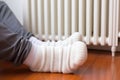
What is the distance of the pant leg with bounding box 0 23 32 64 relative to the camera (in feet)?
3.32

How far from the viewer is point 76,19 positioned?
1.43m

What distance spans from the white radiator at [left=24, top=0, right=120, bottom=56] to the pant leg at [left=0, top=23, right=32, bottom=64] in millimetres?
444

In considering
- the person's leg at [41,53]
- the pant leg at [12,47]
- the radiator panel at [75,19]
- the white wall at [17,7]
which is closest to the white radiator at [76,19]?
the radiator panel at [75,19]

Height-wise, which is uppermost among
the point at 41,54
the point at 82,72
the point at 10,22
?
the point at 10,22

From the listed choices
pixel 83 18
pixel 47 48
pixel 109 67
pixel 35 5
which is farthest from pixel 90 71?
pixel 35 5

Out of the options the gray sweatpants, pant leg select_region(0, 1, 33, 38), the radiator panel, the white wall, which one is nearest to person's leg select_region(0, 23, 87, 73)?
the gray sweatpants

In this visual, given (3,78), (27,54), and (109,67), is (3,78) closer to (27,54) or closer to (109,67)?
(27,54)

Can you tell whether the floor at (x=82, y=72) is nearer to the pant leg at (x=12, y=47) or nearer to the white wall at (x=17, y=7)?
the pant leg at (x=12, y=47)

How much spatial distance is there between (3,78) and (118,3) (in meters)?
0.70

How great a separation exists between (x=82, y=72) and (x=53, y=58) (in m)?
0.15

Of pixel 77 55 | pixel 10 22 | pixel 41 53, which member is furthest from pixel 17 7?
pixel 77 55

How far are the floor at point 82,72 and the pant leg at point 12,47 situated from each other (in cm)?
8

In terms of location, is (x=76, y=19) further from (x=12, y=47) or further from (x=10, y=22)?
(x=12, y=47)

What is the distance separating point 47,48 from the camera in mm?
1085
